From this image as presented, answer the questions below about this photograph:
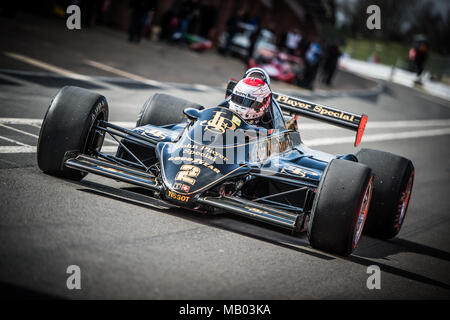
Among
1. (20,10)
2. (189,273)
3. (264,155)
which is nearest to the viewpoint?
(189,273)

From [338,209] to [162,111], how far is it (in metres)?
3.22

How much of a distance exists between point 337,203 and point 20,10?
69.2ft

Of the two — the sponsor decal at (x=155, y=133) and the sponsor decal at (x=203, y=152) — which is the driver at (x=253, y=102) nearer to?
the sponsor decal at (x=155, y=133)

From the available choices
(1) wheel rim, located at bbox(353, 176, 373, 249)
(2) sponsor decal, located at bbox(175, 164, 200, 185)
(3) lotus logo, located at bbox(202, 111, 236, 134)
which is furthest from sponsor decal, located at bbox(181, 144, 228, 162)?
(1) wheel rim, located at bbox(353, 176, 373, 249)

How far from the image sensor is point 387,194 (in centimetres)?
764

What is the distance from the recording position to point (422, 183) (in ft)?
43.4

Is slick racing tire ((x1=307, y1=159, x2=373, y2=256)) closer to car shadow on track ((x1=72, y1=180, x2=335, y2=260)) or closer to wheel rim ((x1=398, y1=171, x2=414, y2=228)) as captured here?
car shadow on track ((x1=72, y1=180, x2=335, y2=260))

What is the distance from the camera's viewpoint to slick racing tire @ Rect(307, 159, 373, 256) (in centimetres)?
610

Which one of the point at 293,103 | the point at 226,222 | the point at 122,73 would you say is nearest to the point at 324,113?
the point at 293,103

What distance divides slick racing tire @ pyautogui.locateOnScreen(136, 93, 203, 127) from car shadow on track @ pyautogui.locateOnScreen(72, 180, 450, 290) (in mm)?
1335

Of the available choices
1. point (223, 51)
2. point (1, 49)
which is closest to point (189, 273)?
point (1, 49)

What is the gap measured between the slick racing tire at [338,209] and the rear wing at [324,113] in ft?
7.43

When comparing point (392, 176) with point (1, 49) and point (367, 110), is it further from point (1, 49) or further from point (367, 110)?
point (367, 110)

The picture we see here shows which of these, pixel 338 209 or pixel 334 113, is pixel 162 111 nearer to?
pixel 334 113
